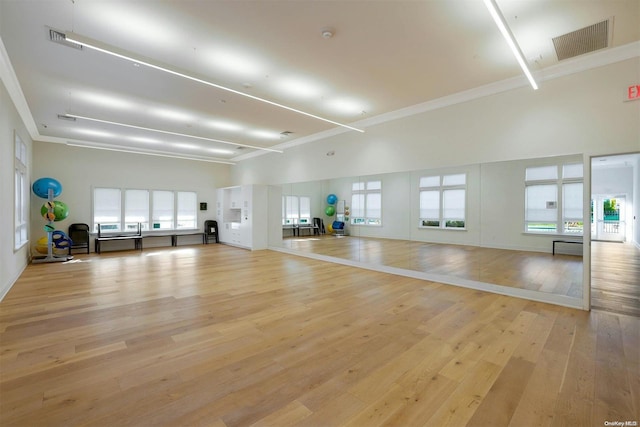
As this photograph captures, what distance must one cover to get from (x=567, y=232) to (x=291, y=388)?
5105 millimetres

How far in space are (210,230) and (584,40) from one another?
38.8 feet

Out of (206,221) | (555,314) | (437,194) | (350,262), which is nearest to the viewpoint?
(555,314)

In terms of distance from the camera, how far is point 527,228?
5.31 metres

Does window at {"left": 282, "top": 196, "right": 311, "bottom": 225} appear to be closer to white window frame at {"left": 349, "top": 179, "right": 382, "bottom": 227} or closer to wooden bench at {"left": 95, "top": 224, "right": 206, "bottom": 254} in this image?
white window frame at {"left": 349, "top": 179, "right": 382, "bottom": 227}

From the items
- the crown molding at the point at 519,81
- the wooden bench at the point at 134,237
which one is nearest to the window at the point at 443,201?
the crown molding at the point at 519,81

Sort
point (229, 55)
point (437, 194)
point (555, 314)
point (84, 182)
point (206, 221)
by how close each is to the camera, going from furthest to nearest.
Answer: point (206, 221), point (84, 182), point (437, 194), point (229, 55), point (555, 314)

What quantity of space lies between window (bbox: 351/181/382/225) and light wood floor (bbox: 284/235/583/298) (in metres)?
0.51

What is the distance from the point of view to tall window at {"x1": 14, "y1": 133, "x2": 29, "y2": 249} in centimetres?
576

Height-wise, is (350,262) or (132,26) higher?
(132,26)

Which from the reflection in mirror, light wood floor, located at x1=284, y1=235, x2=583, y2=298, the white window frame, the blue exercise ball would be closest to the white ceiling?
the reflection in mirror

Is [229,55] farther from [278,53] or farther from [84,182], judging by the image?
A: [84,182]

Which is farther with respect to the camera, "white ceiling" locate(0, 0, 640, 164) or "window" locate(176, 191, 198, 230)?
"window" locate(176, 191, 198, 230)

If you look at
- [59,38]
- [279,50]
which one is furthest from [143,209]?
[279,50]

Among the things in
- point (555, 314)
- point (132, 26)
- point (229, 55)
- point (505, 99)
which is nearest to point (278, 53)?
point (229, 55)
